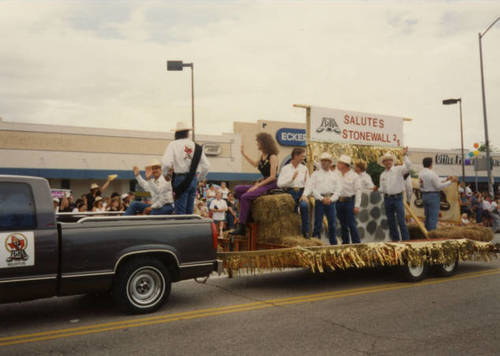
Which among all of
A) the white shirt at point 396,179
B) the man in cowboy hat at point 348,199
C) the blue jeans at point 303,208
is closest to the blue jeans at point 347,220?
the man in cowboy hat at point 348,199

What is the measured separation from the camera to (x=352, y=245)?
25.4 ft

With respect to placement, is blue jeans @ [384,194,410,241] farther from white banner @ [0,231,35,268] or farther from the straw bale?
white banner @ [0,231,35,268]

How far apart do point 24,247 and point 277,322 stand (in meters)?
3.02

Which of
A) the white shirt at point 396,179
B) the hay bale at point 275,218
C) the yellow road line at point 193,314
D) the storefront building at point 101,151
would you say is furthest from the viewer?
the storefront building at point 101,151

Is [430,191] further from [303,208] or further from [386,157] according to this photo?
[303,208]

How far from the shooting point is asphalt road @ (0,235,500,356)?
4895 millimetres

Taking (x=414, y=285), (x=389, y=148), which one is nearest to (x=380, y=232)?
(x=389, y=148)

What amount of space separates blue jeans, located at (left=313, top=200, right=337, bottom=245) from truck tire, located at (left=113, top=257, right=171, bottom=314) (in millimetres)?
3651

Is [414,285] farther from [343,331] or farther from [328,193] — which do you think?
[343,331]

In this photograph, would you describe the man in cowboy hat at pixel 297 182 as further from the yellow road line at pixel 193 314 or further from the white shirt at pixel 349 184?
the yellow road line at pixel 193 314

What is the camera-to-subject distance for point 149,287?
636 cm

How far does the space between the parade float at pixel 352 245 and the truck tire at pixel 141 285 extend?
1110 millimetres

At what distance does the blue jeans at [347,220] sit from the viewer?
30.6 feet

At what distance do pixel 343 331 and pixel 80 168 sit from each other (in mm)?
32106
